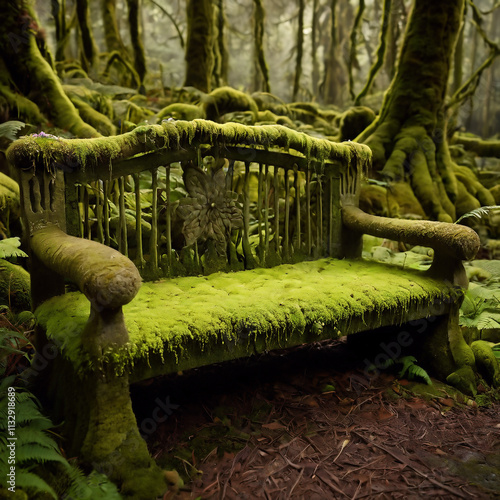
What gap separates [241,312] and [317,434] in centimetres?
83

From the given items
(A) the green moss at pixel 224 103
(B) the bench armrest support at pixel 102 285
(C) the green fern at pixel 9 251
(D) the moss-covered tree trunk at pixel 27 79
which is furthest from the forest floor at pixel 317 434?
(A) the green moss at pixel 224 103

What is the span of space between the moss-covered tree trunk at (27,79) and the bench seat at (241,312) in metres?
2.86

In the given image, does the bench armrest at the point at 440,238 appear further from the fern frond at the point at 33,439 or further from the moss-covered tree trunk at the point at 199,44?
the moss-covered tree trunk at the point at 199,44

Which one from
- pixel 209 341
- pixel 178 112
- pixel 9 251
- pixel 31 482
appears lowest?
pixel 31 482

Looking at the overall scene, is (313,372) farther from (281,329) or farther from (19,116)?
(19,116)

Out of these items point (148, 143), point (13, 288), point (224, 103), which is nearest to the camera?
point (148, 143)

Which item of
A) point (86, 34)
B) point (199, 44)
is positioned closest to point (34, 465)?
point (199, 44)

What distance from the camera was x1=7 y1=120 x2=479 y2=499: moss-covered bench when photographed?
1659 mm

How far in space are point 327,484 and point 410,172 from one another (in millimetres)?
4954

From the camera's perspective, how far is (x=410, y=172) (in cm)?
586

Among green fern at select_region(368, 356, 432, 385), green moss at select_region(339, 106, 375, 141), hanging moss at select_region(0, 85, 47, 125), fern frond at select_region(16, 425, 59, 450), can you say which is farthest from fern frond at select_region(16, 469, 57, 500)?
green moss at select_region(339, 106, 375, 141)

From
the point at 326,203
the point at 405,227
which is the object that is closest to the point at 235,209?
the point at 326,203

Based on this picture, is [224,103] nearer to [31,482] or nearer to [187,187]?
[187,187]

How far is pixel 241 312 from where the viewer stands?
2076 mm
